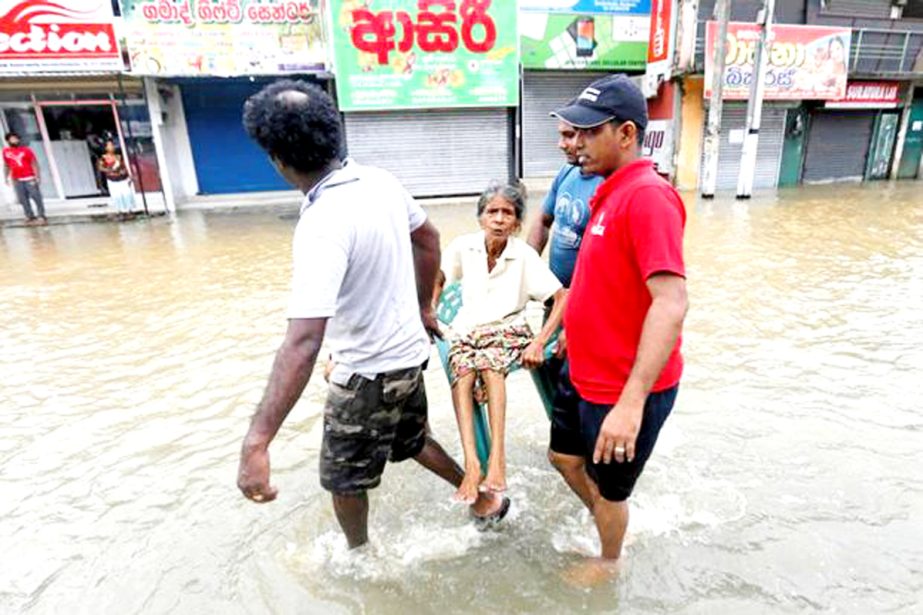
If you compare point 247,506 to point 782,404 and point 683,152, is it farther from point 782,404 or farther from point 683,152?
point 683,152

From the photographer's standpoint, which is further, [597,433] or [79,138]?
[79,138]

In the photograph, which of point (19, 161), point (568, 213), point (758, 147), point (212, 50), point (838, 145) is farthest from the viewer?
point (838, 145)

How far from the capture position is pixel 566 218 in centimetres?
288

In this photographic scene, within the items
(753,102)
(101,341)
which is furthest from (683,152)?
(101,341)

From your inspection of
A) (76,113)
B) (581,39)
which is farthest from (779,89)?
(76,113)

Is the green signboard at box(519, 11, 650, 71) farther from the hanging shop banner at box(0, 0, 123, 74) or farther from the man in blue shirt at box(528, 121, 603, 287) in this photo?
the man in blue shirt at box(528, 121, 603, 287)

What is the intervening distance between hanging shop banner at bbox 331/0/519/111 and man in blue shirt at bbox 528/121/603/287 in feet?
34.5

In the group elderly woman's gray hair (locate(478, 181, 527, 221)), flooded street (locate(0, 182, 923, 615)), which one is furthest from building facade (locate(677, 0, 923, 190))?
elderly woman's gray hair (locate(478, 181, 527, 221))

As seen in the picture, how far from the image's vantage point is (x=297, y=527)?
8.93 feet

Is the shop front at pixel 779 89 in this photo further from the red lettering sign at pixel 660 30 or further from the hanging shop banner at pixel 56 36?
the hanging shop banner at pixel 56 36

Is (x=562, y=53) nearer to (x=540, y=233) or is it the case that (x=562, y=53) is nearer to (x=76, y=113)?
(x=76, y=113)

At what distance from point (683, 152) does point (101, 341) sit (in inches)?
525

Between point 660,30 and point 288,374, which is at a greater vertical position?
point 660,30

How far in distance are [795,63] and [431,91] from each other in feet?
29.1
